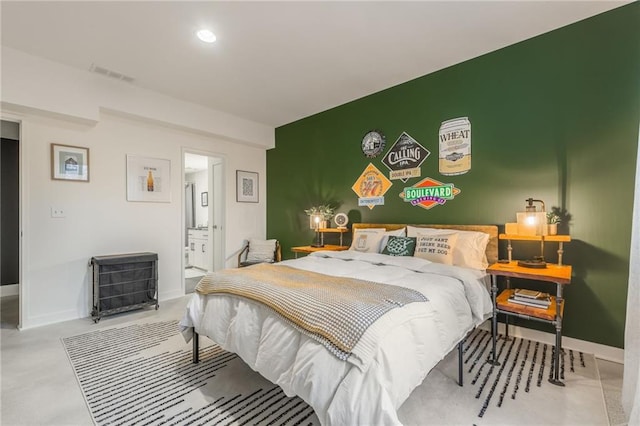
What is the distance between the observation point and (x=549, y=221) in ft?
8.38

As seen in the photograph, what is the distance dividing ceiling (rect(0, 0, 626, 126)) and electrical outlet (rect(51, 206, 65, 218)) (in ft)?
5.23

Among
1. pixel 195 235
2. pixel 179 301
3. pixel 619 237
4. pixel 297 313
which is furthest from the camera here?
pixel 195 235

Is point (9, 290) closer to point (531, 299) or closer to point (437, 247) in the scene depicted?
point (437, 247)

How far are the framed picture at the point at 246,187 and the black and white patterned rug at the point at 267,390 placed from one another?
298cm

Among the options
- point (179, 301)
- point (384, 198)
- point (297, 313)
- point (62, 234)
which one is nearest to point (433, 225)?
point (384, 198)

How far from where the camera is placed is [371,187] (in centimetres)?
405

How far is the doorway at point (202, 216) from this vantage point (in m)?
5.17

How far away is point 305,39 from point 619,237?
3147mm

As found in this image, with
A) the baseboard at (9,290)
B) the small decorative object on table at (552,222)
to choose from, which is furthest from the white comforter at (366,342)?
the baseboard at (9,290)

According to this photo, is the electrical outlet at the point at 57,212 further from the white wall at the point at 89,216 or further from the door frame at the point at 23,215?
the door frame at the point at 23,215

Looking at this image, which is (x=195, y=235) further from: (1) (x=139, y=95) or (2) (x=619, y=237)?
(2) (x=619, y=237)

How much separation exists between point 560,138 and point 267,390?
10.4 feet

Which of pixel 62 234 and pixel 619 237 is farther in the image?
pixel 62 234

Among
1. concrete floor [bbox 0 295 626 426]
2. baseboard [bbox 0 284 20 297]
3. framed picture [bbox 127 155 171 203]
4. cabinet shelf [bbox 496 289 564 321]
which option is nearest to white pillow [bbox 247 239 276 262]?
framed picture [bbox 127 155 171 203]
